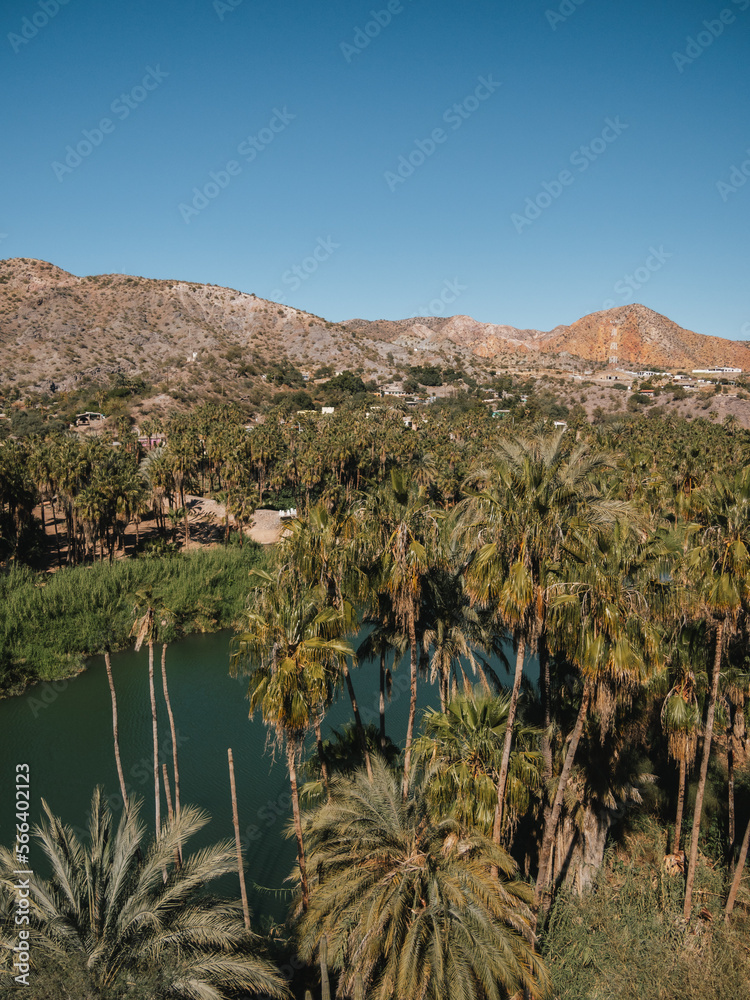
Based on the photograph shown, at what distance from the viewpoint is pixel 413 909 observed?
29.7 feet

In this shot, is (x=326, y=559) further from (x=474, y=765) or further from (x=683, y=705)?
(x=683, y=705)

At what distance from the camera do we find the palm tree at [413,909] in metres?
8.59

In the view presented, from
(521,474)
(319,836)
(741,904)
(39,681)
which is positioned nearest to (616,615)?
(521,474)

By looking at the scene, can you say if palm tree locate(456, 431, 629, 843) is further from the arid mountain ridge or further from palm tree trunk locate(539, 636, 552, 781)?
the arid mountain ridge

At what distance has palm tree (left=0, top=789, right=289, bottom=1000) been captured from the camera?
860cm

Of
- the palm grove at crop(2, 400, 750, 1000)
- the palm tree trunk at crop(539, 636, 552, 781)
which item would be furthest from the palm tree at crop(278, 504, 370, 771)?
the palm tree trunk at crop(539, 636, 552, 781)

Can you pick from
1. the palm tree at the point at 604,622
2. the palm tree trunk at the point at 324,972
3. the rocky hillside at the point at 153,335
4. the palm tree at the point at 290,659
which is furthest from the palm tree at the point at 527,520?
the rocky hillside at the point at 153,335

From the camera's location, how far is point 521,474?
1030 cm

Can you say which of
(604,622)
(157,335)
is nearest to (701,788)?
(604,622)

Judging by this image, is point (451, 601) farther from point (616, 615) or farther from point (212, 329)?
point (212, 329)

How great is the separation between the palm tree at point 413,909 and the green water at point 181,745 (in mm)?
7036

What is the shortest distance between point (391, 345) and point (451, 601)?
15997 centimetres

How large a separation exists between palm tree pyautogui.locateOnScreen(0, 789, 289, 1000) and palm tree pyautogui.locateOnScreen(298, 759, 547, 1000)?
1.30 meters

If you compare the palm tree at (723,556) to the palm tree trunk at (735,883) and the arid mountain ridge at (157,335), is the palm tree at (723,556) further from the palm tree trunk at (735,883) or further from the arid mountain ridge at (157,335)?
the arid mountain ridge at (157,335)
